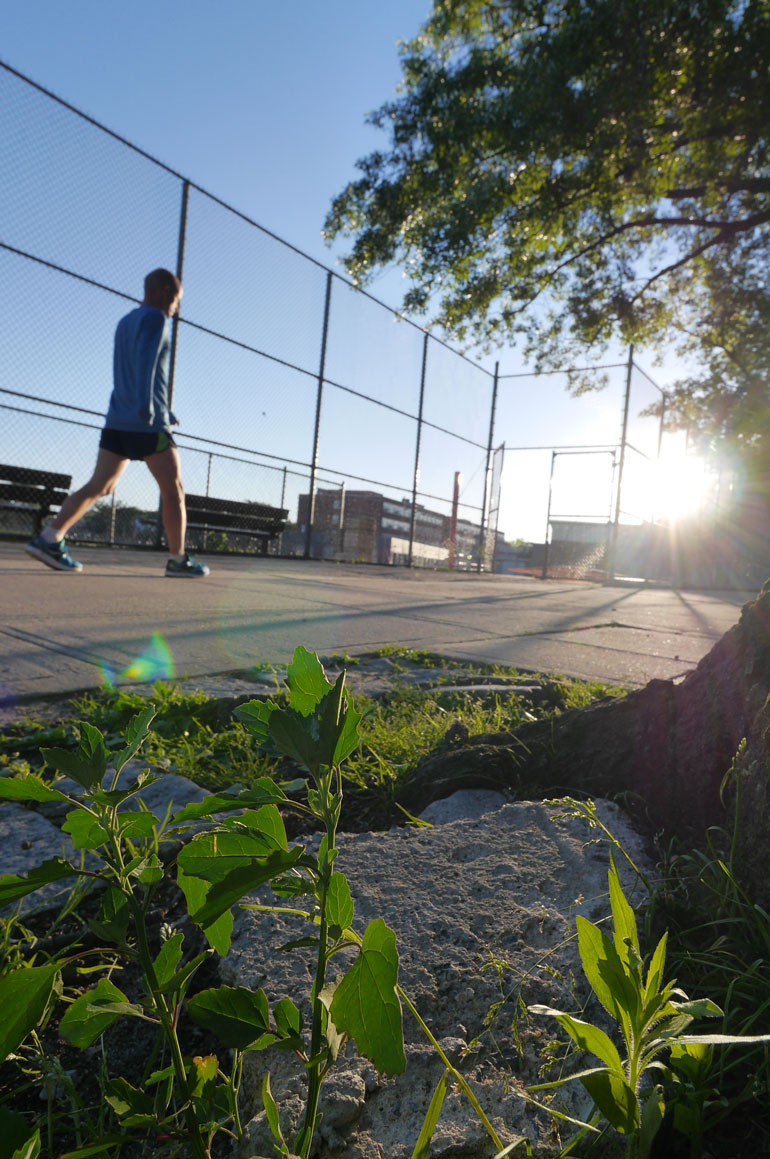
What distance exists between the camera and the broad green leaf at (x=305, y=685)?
365mm

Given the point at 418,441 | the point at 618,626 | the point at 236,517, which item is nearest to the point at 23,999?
the point at 618,626

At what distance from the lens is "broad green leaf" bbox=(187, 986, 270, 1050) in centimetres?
39

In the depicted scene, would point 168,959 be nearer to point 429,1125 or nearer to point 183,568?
point 429,1125

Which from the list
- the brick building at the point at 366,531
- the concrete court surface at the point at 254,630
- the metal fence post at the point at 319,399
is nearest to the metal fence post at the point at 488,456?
the brick building at the point at 366,531

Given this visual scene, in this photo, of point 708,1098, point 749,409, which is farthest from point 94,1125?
point 749,409

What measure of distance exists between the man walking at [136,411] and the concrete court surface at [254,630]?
37cm

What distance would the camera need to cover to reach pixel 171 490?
15.4 feet

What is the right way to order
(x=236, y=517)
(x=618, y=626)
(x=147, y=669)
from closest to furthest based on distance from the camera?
(x=147, y=669)
(x=618, y=626)
(x=236, y=517)

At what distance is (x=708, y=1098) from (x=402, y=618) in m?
3.30

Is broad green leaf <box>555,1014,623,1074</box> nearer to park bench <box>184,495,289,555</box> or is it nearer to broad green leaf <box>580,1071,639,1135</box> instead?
broad green leaf <box>580,1071,639,1135</box>

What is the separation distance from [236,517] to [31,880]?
9.58m

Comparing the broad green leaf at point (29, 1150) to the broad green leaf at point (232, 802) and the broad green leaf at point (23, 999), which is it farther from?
the broad green leaf at point (232, 802)

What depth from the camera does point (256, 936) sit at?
2.22 ft

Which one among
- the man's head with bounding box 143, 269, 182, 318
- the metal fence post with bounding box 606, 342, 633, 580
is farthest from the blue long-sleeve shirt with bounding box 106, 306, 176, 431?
the metal fence post with bounding box 606, 342, 633, 580
